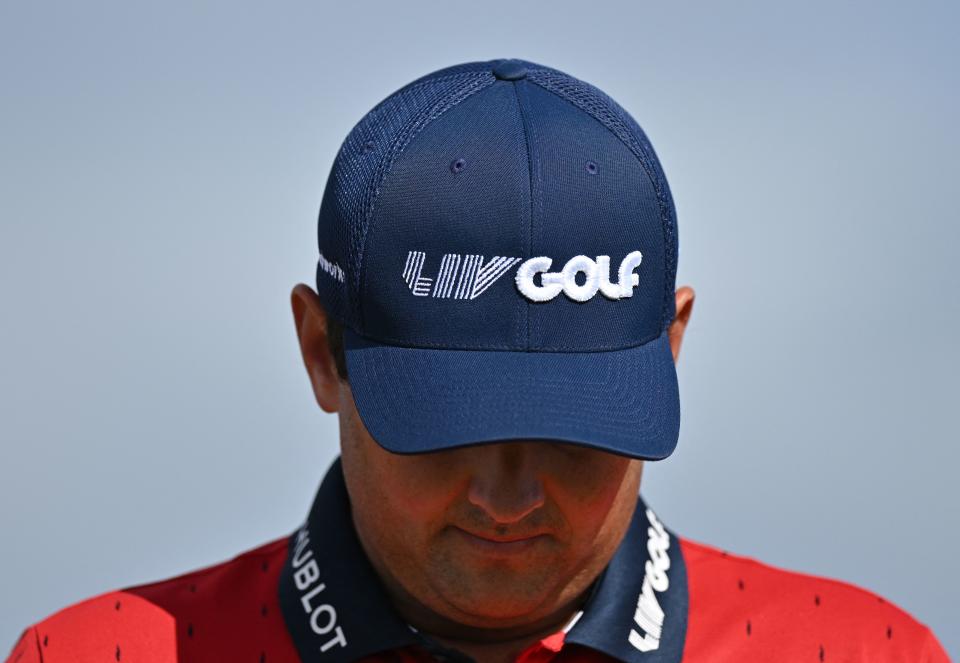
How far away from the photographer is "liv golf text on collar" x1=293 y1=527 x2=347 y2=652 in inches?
84.9

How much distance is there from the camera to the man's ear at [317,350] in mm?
2189

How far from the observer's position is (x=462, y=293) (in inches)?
77.2

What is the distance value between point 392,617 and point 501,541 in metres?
0.24

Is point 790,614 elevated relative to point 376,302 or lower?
lower

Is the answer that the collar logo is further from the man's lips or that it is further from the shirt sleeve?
the shirt sleeve

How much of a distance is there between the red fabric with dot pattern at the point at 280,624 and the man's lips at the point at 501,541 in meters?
0.34

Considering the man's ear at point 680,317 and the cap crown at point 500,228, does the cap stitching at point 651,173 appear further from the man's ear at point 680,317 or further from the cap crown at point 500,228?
the man's ear at point 680,317

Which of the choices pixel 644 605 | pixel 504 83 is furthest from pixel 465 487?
pixel 504 83

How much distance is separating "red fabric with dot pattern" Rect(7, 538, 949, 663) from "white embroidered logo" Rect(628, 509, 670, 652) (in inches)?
2.3

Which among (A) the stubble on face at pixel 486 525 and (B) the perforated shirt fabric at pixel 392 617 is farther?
(B) the perforated shirt fabric at pixel 392 617

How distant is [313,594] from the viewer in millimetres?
2201

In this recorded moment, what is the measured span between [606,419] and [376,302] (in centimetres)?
30

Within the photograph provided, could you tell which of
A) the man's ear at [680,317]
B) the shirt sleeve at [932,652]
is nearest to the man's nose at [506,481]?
the man's ear at [680,317]

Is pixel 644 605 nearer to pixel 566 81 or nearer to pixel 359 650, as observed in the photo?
pixel 359 650
